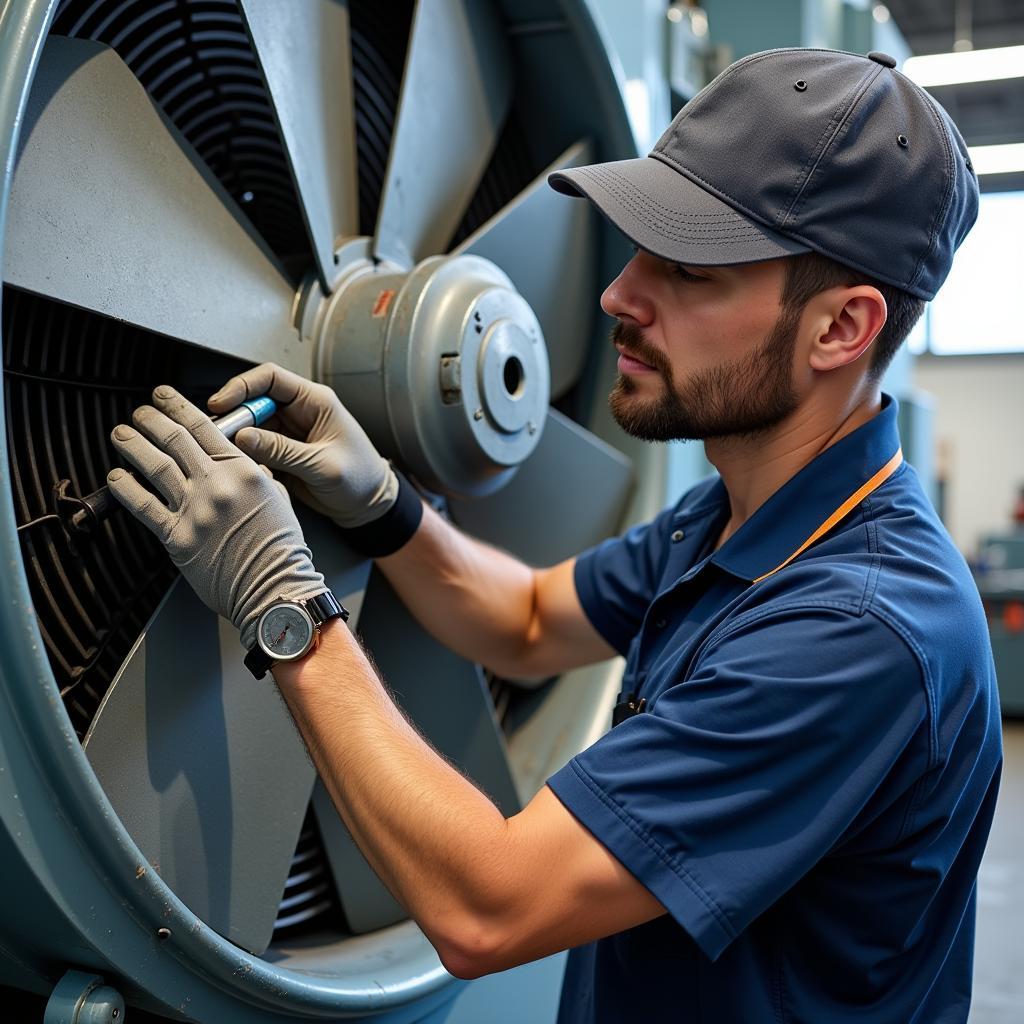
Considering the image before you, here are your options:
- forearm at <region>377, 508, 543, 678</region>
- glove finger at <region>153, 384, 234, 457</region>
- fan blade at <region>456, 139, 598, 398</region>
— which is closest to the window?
fan blade at <region>456, 139, 598, 398</region>

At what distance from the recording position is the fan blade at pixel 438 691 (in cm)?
165

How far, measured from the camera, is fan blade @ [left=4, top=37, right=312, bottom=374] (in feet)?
3.31

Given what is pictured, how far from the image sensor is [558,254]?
186cm

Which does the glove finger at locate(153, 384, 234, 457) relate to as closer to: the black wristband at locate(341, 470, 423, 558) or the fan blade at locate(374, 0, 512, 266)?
the black wristband at locate(341, 470, 423, 558)

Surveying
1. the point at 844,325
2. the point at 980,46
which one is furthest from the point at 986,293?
the point at 844,325

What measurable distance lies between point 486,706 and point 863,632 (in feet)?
2.53

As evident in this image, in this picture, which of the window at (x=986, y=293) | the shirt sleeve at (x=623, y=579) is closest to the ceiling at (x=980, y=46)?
the window at (x=986, y=293)

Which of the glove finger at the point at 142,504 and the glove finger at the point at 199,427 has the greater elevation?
the glove finger at the point at 199,427

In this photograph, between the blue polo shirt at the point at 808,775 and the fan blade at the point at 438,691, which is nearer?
the blue polo shirt at the point at 808,775

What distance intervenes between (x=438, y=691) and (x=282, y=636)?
1.97 feet

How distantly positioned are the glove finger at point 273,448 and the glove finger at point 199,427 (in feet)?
0.20

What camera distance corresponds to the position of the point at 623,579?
5.35 ft

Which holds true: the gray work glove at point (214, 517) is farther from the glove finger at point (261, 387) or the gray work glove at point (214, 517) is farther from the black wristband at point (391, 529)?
the black wristband at point (391, 529)

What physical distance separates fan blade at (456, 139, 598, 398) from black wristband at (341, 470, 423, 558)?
1.19 feet
